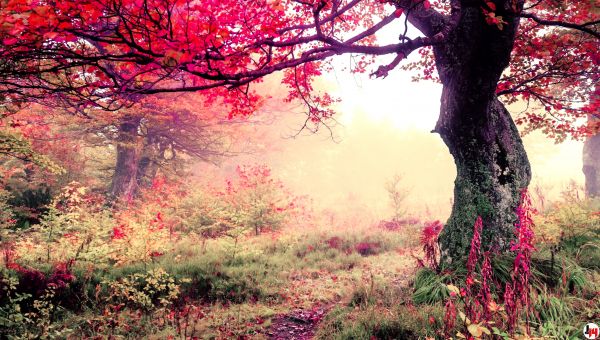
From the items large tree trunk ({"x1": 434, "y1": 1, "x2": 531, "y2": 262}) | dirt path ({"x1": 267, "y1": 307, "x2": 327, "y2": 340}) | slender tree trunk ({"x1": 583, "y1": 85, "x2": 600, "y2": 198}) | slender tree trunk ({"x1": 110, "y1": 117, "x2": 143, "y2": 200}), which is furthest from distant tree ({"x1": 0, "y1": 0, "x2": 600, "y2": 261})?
slender tree trunk ({"x1": 583, "y1": 85, "x2": 600, "y2": 198})

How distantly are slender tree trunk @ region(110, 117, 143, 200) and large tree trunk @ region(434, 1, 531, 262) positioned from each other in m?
12.3

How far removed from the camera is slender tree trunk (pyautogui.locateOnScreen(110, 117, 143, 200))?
13.9m

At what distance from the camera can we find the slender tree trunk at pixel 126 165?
1391 centimetres

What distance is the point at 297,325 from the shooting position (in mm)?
5195

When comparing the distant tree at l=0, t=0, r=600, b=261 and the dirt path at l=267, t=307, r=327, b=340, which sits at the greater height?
the distant tree at l=0, t=0, r=600, b=261

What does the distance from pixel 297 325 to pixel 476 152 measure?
3.98m

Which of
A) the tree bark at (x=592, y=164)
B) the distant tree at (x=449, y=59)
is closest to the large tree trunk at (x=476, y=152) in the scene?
the distant tree at (x=449, y=59)

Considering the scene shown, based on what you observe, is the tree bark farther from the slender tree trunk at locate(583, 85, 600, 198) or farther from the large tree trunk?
the large tree trunk

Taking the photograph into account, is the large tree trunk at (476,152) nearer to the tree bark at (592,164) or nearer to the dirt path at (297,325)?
the dirt path at (297,325)

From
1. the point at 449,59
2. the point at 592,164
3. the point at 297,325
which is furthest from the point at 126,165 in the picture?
the point at 592,164

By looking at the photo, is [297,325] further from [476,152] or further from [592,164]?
[592,164]

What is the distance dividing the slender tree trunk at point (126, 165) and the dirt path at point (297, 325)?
1090 cm

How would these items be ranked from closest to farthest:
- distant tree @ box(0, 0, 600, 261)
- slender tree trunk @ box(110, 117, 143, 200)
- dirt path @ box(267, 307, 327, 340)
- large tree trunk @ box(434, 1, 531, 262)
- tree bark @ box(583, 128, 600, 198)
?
1. distant tree @ box(0, 0, 600, 261)
2. dirt path @ box(267, 307, 327, 340)
3. large tree trunk @ box(434, 1, 531, 262)
4. slender tree trunk @ box(110, 117, 143, 200)
5. tree bark @ box(583, 128, 600, 198)

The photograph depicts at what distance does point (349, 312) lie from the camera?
4746 mm
